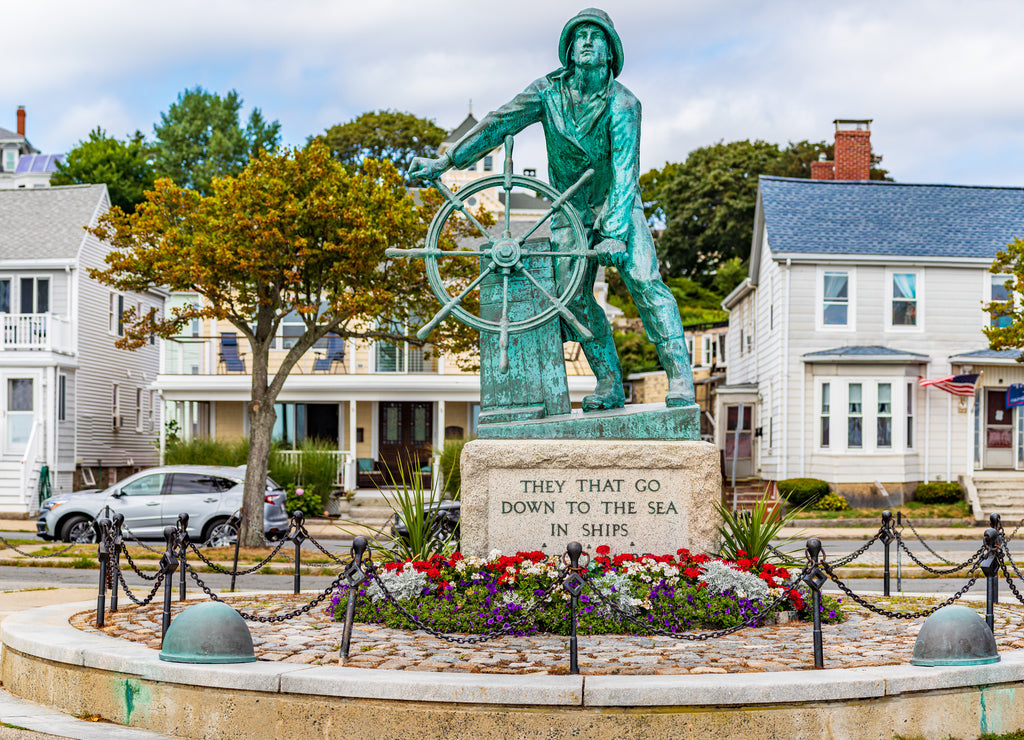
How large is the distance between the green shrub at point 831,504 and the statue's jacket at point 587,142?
20905 millimetres

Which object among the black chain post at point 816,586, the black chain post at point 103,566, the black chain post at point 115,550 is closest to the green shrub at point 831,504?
the black chain post at point 115,550

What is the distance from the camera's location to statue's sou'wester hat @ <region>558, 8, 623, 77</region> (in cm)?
938

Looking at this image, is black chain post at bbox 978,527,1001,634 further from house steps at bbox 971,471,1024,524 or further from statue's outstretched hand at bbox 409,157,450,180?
house steps at bbox 971,471,1024,524

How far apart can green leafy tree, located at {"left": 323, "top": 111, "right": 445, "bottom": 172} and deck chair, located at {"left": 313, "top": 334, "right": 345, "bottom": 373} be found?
29.0 m

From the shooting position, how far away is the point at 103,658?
22.9 feet

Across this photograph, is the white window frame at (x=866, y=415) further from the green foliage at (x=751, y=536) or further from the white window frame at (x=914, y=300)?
the green foliage at (x=751, y=536)

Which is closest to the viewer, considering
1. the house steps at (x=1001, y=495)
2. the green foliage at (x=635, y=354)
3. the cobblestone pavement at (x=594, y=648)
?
the cobblestone pavement at (x=594, y=648)

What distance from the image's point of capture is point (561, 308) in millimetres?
9227

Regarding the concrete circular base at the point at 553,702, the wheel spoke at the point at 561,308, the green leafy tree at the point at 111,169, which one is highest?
the green leafy tree at the point at 111,169

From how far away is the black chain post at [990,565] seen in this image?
25.3ft

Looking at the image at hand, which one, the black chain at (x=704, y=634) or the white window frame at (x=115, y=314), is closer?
the black chain at (x=704, y=634)

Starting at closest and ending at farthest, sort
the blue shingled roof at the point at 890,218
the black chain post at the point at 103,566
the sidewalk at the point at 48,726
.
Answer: the sidewalk at the point at 48,726
the black chain post at the point at 103,566
the blue shingled roof at the point at 890,218

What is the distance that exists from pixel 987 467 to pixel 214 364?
73.7 feet

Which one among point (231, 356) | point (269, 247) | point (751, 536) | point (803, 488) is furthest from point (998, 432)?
point (751, 536)
